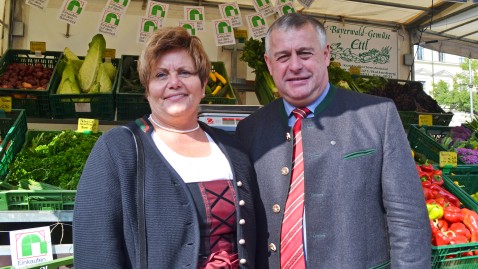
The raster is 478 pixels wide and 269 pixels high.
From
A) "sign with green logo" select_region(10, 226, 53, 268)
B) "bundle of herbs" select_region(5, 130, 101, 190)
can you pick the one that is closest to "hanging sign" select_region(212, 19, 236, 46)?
"bundle of herbs" select_region(5, 130, 101, 190)

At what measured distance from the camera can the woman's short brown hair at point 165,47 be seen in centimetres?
178

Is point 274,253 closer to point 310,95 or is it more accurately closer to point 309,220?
point 309,220

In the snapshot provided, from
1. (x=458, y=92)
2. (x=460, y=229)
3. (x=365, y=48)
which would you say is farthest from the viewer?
(x=458, y=92)

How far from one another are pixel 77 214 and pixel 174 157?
0.41 m

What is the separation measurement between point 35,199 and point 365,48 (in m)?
5.47

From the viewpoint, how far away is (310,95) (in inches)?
82.2

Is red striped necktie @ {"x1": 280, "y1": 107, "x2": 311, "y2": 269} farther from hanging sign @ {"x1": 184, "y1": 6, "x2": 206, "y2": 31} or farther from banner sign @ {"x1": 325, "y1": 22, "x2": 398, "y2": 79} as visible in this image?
banner sign @ {"x1": 325, "y1": 22, "x2": 398, "y2": 79}

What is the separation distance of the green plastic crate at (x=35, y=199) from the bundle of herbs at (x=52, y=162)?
27cm

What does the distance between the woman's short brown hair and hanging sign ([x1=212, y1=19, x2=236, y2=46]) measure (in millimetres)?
3212

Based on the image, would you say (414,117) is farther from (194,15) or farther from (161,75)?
(161,75)

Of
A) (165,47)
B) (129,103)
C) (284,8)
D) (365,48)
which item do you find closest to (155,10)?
(129,103)

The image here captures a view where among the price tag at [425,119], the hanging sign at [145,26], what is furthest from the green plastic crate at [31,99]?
the price tag at [425,119]

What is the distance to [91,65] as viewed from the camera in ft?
15.1

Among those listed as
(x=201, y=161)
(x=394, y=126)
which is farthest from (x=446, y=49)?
(x=201, y=161)
